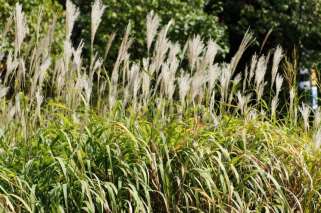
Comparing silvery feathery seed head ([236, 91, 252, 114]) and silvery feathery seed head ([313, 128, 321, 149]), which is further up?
silvery feathery seed head ([236, 91, 252, 114])

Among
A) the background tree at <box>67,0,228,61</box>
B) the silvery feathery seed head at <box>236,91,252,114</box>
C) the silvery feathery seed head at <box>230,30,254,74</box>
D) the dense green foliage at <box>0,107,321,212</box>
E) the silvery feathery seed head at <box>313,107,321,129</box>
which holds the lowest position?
the dense green foliage at <box>0,107,321,212</box>

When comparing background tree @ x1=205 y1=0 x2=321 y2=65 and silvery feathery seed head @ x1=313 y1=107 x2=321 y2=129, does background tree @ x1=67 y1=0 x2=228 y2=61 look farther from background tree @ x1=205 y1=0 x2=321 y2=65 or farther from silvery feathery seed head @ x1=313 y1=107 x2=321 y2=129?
silvery feathery seed head @ x1=313 y1=107 x2=321 y2=129

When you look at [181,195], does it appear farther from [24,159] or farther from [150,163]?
[24,159]

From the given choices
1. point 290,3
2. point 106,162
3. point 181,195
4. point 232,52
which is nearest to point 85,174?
point 106,162

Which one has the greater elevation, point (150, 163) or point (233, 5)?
point (233, 5)

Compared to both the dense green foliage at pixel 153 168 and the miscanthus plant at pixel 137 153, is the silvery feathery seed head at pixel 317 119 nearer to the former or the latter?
the miscanthus plant at pixel 137 153

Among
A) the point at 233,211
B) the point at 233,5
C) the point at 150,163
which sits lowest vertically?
the point at 233,211

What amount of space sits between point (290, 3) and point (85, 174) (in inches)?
333

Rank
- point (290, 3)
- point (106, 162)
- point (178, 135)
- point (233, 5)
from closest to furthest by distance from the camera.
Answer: point (106, 162) → point (178, 135) → point (290, 3) → point (233, 5)

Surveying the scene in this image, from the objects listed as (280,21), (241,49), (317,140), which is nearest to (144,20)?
(280,21)

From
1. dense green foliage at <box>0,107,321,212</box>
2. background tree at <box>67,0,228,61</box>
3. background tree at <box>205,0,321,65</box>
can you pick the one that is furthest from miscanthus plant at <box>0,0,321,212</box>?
background tree at <box>205,0,321,65</box>

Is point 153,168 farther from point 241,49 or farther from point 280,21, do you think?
point 280,21

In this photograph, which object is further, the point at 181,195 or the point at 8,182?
the point at 181,195

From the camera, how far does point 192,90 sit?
4086 millimetres
